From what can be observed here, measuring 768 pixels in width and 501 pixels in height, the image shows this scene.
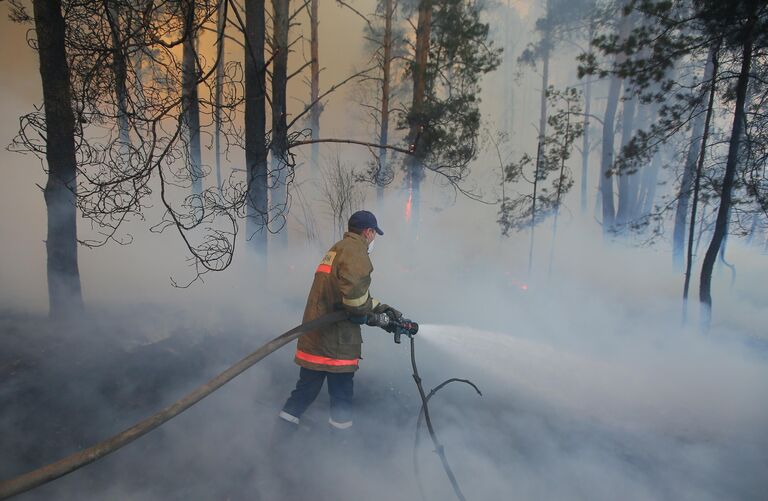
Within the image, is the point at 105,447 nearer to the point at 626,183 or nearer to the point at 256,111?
the point at 256,111

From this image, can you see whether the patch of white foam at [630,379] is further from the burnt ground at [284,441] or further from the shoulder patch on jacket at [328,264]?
the shoulder patch on jacket at [328,264]

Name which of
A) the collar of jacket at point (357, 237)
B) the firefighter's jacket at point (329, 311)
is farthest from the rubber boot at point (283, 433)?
the collar of jacket at point (357, 237)

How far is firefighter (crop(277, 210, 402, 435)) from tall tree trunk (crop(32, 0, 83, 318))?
2.70 m

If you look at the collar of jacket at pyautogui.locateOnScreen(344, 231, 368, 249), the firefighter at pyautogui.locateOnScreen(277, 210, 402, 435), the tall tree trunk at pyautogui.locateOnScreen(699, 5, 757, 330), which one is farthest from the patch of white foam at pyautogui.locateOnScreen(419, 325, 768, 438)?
the collar of jacket at pyautogui.locateOnScreen(344, 231, 368, 249)

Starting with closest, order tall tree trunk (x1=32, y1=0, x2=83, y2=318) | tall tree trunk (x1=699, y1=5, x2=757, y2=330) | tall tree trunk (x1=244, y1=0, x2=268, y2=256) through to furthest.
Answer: tall tree trunk (x1=32, y1=0, x2=83, y2=318), tall tree trunk (x1=244, y1=0, x2=268, y2=256), tall tree trunk (x1=699, y1=5, x2=757, y2=330)

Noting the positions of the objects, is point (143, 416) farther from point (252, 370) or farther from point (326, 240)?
point (326, 240)

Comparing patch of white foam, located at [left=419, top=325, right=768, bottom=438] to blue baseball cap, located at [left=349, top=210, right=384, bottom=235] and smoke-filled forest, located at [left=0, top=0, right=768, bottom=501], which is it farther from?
blue baseball cap, located at [left=349, top=210, right=384, bottom=235]

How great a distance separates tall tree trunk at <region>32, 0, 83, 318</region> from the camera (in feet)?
14.4

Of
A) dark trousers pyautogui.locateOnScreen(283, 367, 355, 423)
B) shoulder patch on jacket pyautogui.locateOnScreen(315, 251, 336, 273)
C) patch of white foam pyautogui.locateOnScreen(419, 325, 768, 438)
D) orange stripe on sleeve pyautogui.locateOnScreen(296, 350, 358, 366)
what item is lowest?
patch of white foam pyautogui.locateOnScreen(419, 325, 768, 438)

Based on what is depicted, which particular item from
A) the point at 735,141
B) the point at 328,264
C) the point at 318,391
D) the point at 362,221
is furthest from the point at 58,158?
the point at 735,141

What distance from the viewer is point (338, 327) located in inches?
141

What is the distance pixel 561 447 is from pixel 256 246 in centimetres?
496

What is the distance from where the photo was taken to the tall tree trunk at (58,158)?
4.38 metres

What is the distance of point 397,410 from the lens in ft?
14.4
